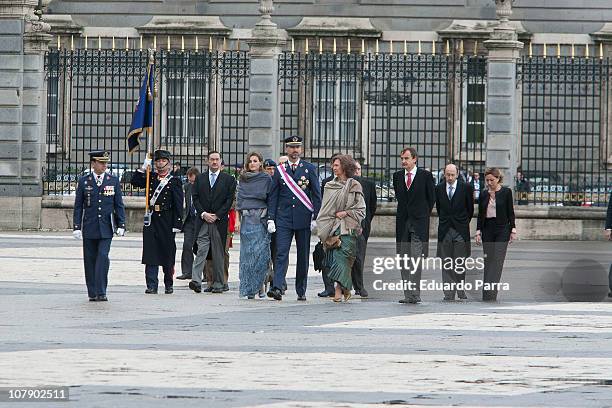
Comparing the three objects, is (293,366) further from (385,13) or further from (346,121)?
(385,13)

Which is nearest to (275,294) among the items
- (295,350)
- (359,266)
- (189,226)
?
(359,266)

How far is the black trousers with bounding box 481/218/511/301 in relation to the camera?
63.6 feet

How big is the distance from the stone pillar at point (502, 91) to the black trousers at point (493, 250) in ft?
37.5

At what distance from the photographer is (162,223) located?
20.0 meters

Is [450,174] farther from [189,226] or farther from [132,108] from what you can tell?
[132,108]

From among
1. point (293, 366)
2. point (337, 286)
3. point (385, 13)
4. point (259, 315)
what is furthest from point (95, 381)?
point (385, 13)

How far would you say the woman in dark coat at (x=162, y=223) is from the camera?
64.4 ft

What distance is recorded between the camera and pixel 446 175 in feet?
64.5

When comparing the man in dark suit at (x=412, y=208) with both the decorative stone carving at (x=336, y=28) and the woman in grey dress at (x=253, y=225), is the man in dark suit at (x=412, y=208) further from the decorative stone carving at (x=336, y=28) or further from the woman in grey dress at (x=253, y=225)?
the decorative stone carving at (x=336, y=28)

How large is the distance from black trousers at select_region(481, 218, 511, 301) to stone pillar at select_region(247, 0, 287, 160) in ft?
39.7

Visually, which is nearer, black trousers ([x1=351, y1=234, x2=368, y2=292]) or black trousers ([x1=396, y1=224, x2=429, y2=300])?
black trousers ([x1=396, y1=224, x2=429, y2=300])

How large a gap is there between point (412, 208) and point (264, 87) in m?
12.7

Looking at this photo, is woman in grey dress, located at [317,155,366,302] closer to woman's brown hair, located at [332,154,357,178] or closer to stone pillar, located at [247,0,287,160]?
woman's brown hair, located at [332,154,357,178]

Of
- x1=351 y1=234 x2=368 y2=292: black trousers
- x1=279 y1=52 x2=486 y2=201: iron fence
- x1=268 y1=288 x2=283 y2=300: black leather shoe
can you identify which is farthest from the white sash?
x1=279 y1=52 x2=486 y2=201: iron fence
